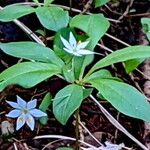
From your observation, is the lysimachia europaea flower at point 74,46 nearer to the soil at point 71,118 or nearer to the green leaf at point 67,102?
the green leaf at point 67,102

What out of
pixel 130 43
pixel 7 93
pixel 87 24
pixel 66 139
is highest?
pixel 87 24

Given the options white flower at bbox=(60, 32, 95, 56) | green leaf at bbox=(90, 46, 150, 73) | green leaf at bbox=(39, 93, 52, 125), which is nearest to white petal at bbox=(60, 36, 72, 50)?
white flower at bbox=(60, 32, 95, 56)

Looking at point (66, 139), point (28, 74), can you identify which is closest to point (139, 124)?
point (66, 139)

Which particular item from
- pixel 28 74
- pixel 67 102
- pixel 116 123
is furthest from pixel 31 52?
pixel 116 123

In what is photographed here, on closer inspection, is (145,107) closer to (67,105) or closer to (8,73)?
(67,105)

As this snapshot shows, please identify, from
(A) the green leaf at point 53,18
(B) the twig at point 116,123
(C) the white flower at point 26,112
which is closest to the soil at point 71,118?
(B) the twig at point 116,123
